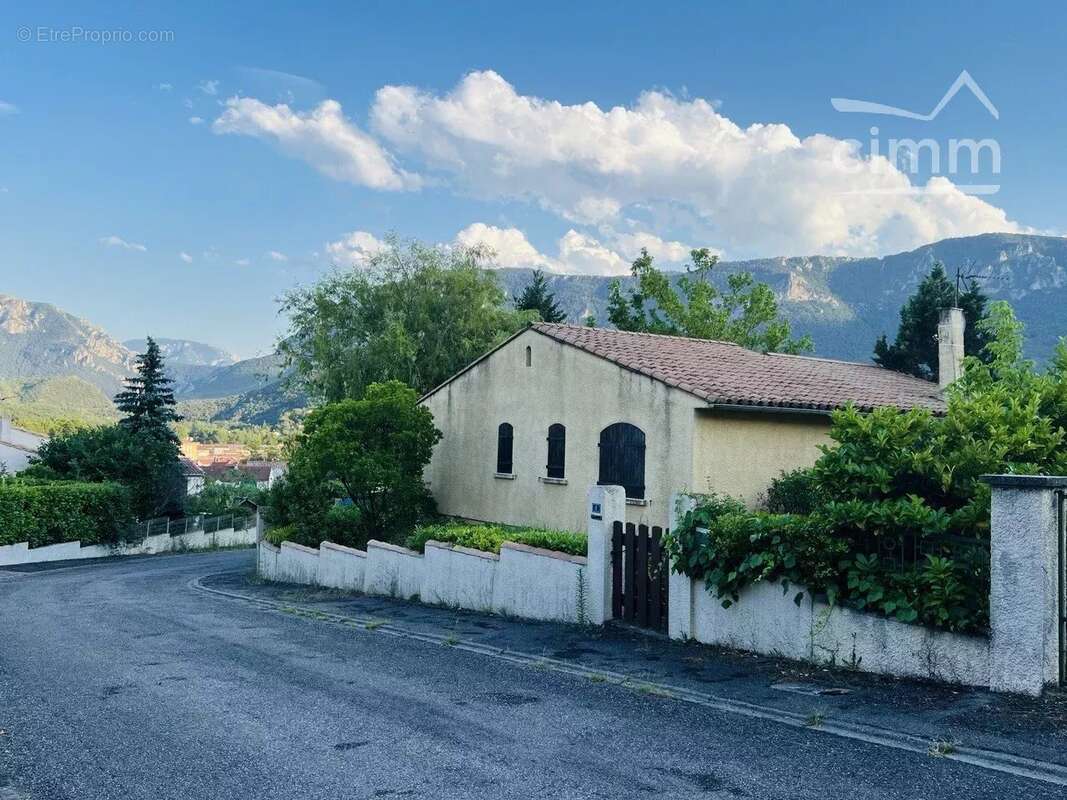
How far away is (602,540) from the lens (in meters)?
11.0

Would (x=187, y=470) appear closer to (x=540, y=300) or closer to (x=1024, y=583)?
(x=540, y=300)

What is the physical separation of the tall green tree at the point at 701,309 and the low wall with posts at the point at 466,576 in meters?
26.0

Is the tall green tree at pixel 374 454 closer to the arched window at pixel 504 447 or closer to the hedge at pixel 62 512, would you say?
the arched window at pixel 504 447

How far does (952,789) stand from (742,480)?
11.3 metres

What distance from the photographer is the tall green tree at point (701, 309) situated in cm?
4145

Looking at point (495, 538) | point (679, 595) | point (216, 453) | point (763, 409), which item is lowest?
point (679, 595)

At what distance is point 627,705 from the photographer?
7.61 metres

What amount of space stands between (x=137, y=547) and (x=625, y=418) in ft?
94.4

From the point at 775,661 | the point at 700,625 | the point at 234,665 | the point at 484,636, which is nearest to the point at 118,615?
the point at 234,665

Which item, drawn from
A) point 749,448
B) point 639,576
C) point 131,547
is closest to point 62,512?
point 131,547

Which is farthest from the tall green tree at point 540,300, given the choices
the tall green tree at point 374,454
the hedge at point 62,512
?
the tall green tree at point 374,454

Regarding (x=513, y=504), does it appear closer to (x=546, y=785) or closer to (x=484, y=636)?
(x=484, y=636)

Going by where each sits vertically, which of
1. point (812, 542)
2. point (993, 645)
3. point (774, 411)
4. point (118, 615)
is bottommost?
point (118, 615)

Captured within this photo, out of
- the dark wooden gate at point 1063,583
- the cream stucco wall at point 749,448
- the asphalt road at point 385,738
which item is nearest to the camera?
the asphalt road at point 385,738
